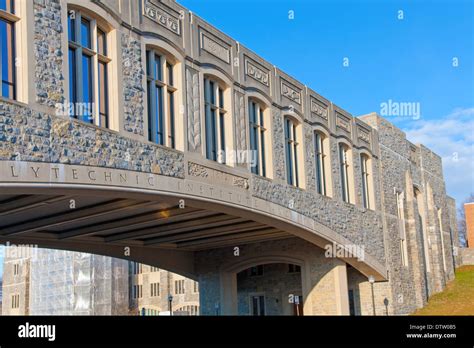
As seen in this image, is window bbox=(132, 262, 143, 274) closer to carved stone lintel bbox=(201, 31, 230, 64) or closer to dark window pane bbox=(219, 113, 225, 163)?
dark window pane bbox=(219, 113, 225, 163)

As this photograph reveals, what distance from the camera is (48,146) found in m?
13.8

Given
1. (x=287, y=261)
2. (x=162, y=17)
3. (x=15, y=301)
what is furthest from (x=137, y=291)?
(x=162, y=17)

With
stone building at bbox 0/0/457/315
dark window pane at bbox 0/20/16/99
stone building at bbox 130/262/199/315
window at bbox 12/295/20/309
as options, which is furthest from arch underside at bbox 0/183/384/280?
window at bbox 12/295/20/309

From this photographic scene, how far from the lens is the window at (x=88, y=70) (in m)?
15.3

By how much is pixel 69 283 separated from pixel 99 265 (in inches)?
128

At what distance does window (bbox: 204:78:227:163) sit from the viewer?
65.3 feet

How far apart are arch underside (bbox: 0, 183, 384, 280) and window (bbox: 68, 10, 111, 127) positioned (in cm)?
208

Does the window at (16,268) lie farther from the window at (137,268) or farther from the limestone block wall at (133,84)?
the limestone block wall at (133,84)

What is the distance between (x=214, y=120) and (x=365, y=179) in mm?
12800

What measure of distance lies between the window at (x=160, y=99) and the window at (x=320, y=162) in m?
9.51

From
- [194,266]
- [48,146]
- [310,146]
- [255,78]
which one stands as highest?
[255,78]

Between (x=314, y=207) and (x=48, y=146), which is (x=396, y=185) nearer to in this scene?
(x=314, y=207)

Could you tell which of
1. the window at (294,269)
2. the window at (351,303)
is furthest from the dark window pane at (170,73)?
the window at (351,303)
